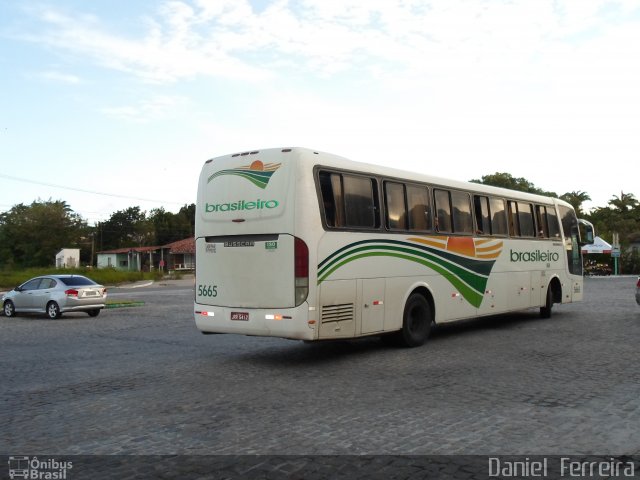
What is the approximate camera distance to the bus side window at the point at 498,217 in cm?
1555

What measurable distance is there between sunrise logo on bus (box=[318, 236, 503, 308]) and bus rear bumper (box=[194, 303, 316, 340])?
71cm

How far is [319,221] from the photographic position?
33.8ft

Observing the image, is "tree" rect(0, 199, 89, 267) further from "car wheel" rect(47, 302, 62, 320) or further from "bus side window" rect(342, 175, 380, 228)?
"bus side window" rect(342, 175, 380, 228)

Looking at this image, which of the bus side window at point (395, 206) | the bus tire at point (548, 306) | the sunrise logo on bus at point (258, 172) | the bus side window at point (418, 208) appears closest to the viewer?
the sunrise logo on bus at point (258, 172)

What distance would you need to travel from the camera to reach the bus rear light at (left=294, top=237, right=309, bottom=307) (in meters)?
10.0

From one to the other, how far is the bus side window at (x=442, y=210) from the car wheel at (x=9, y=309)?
670 inches

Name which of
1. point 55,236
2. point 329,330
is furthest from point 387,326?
point 55,236

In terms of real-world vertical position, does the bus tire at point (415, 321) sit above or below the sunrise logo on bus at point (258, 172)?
below

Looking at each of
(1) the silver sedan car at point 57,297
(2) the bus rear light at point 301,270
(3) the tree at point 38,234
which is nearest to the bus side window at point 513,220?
(2) the bus rear light at point 301,270

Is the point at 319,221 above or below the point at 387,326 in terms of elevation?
above

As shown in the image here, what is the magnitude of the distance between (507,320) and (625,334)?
4271mm

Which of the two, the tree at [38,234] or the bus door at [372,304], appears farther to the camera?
the tree at [38,234]

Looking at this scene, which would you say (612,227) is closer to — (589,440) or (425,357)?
(425,357)

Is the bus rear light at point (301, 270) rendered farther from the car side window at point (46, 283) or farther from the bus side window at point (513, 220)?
the car side window at point (46, 283)
